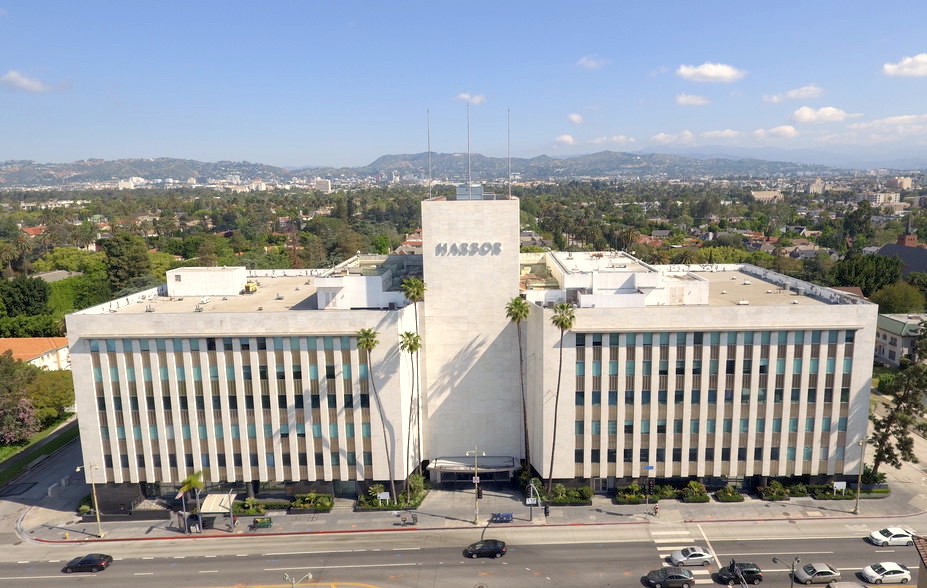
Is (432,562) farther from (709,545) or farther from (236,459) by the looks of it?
(709,545)

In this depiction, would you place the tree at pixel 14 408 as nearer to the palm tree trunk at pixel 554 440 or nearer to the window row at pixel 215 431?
the window row at pixel 215 431

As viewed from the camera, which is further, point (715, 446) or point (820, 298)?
point (820, 298)

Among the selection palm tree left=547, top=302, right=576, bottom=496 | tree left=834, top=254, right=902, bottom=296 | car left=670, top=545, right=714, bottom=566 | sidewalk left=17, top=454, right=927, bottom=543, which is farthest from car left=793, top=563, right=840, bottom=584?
tree left=834, top=254, right=902, bottom=296

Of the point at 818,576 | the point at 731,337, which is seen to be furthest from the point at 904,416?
the point at 818,576

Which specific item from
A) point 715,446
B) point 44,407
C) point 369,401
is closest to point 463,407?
point 369,401

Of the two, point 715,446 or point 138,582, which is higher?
point 715,446

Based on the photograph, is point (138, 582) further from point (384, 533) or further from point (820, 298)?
point (820, 298)

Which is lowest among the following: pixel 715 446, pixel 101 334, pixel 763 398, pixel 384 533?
pixel 384 533
